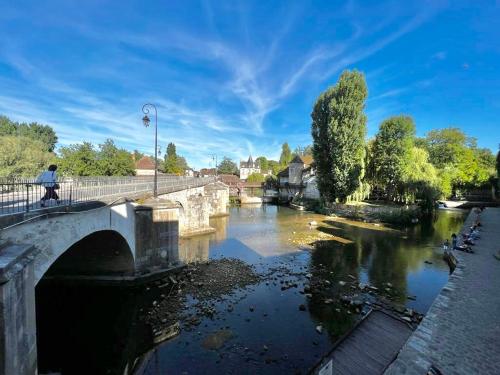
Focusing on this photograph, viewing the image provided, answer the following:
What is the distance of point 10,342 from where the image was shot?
423cm

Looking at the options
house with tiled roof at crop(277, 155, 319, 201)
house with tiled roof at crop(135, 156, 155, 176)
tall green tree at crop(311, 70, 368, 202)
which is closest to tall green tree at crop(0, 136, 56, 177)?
house with tiled roof at crop(135, 156, 155, 176)

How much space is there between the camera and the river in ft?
26.6

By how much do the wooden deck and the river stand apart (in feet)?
5.44

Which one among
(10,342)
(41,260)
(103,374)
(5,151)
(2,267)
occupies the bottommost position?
(103,374)

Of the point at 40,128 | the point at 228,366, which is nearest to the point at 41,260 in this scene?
the point at 228,366

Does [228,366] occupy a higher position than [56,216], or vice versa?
[56,216]

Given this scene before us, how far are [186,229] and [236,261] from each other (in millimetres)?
9293

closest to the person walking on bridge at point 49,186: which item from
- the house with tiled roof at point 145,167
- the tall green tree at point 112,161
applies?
the tall green tree at point 112,161

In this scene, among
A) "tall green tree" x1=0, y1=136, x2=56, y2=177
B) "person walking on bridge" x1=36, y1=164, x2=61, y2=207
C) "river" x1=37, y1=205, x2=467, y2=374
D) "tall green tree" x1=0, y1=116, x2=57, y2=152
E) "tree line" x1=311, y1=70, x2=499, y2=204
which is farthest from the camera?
"tall green tree" x1=0, y1=116, x2=57, y2=152

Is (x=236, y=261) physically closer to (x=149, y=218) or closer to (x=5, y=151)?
(x=149, y=218)

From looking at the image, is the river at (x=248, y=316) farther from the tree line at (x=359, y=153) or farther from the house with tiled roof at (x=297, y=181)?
the house with tiled roof at (x=297, y=181)

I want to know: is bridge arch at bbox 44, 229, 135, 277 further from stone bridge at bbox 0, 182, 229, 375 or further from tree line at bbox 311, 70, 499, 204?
tree line at bbox 311, 70, 499, 204

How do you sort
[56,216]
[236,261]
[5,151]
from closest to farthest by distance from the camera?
[56,216]
[236,261]
[5,151]

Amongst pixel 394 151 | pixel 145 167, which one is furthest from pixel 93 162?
pixel 394 151
